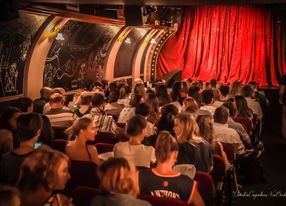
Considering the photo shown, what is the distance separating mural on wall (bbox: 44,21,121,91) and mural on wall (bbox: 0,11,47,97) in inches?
41.2

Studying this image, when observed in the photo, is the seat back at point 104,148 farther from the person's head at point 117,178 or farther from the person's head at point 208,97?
the person's head at point 208,97

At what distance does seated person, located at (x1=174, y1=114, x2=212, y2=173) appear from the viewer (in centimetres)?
458

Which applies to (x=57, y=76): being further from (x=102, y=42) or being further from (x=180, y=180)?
(x=180, y=180)

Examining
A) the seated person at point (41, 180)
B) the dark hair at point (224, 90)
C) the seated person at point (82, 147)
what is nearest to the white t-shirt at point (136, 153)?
the seated person at point (82, 147)

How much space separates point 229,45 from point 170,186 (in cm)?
1321

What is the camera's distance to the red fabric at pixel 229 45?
49.0ft

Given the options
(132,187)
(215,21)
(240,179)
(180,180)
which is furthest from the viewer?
(215,21)

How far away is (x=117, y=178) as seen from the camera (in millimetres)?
2840

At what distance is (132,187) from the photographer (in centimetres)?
290

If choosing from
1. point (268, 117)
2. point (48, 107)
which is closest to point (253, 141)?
point (268, 117)

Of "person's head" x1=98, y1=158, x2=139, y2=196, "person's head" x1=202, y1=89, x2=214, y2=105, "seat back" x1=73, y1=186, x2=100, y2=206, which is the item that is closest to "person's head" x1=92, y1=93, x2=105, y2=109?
"person's head" x1=202, y1=89, x2=214, y2=105

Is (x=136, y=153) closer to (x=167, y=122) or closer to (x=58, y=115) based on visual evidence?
(x=167, y=122)

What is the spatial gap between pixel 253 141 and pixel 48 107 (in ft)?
14.4

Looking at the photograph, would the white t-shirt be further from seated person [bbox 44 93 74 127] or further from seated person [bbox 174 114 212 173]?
seated person [bbox 44 93 74 127]
